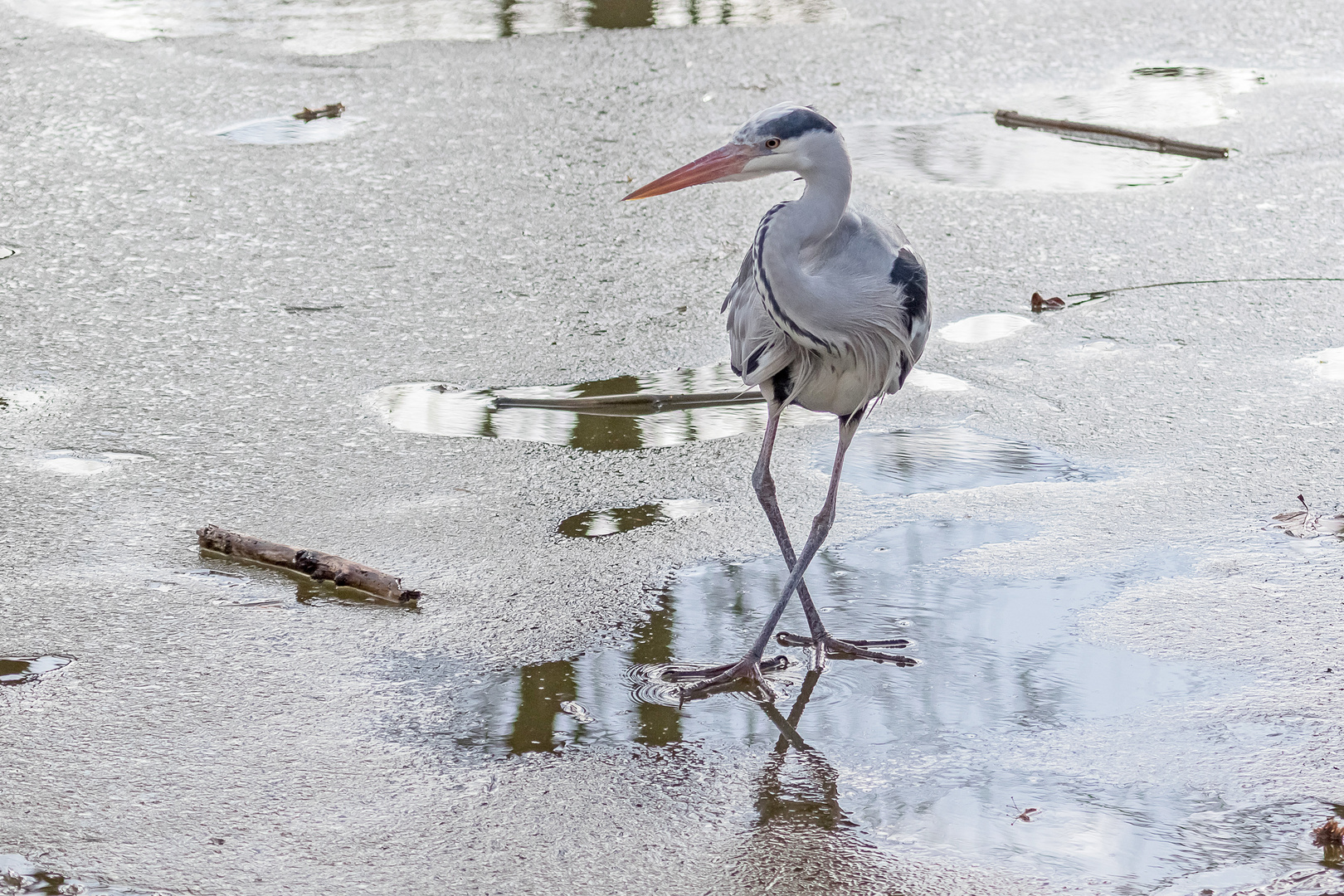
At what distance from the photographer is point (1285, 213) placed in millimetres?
7023

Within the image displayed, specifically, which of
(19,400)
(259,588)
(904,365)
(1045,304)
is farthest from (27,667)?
(1045,304)

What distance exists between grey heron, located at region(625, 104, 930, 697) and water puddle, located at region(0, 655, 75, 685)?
169 cm

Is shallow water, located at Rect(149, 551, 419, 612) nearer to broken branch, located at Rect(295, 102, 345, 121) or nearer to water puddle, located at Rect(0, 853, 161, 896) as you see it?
water puddle, located at Rect(0, 853, 161, 896)

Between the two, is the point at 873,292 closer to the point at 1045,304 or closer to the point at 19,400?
the point at 1045,304

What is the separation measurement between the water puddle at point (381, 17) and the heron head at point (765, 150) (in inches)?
240

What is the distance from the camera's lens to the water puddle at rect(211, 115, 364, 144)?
8.03 m

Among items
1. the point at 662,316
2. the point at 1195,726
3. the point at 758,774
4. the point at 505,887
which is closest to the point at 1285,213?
the point at 662,316

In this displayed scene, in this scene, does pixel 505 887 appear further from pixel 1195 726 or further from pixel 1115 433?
pixel 1115 433

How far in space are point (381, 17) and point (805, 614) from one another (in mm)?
7196

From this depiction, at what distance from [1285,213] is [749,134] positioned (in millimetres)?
4093

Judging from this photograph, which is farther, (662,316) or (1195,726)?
(662,316)

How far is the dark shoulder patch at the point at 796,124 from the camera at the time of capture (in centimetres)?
390

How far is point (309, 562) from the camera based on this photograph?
4.36m

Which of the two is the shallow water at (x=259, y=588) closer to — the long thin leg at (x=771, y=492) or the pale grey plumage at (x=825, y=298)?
the long thin leg at (x=771, y=492)
